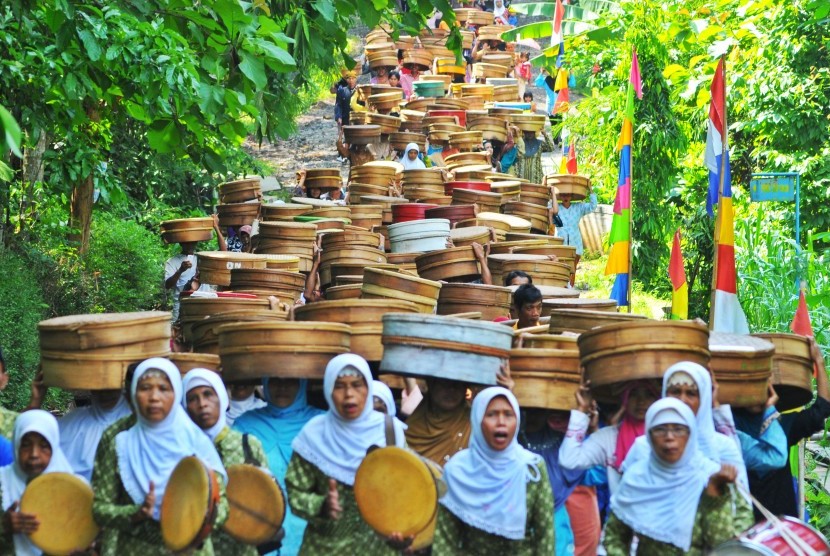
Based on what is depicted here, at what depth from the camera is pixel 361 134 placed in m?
19.5

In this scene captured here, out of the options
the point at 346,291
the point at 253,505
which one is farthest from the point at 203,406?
the point at 346,291

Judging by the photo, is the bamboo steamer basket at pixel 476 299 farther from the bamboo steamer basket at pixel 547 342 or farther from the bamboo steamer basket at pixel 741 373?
the bamboo steamer basket at pixel 741 373

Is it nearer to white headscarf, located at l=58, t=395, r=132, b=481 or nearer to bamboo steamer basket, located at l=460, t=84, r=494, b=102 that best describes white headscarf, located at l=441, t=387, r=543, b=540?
white headscarf, located at l=58, t=395, r=132, b=481

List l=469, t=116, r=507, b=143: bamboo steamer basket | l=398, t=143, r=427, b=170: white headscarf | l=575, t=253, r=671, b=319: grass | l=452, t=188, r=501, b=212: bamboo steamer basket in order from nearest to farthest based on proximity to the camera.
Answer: l=452, t=188, r=501, b=212: bamboo steamer basket
l=398, t=143, r=427, b=170: white headscarf
l=575, t=253, r=671, b=319: grass
l=469, t=116, r=507, b=143: bamboo steamer basket

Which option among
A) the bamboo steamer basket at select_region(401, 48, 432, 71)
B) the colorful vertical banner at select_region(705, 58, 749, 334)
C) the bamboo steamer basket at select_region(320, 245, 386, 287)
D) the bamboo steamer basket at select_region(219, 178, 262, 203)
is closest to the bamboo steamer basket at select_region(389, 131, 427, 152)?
the bamboo steamer basket at select_region(219, 178, 262, 203)

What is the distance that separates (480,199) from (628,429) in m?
8.75

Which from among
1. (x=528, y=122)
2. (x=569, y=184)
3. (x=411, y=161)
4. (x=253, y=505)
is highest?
(x=528, y=122)

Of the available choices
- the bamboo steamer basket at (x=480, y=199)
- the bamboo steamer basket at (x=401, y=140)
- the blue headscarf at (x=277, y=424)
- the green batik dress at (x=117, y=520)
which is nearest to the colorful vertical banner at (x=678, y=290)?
the bamboo steamer basket at (x=480, y=199)

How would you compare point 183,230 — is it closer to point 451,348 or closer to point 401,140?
point 451,348

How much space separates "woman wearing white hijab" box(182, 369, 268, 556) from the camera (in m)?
6.36

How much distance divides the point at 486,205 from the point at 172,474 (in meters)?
9.63

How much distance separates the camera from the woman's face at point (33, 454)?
6.16 m

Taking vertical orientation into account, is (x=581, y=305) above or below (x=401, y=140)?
below

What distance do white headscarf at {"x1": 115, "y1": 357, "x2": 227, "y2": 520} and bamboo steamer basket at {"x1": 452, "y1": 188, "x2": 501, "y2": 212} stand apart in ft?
29.7
